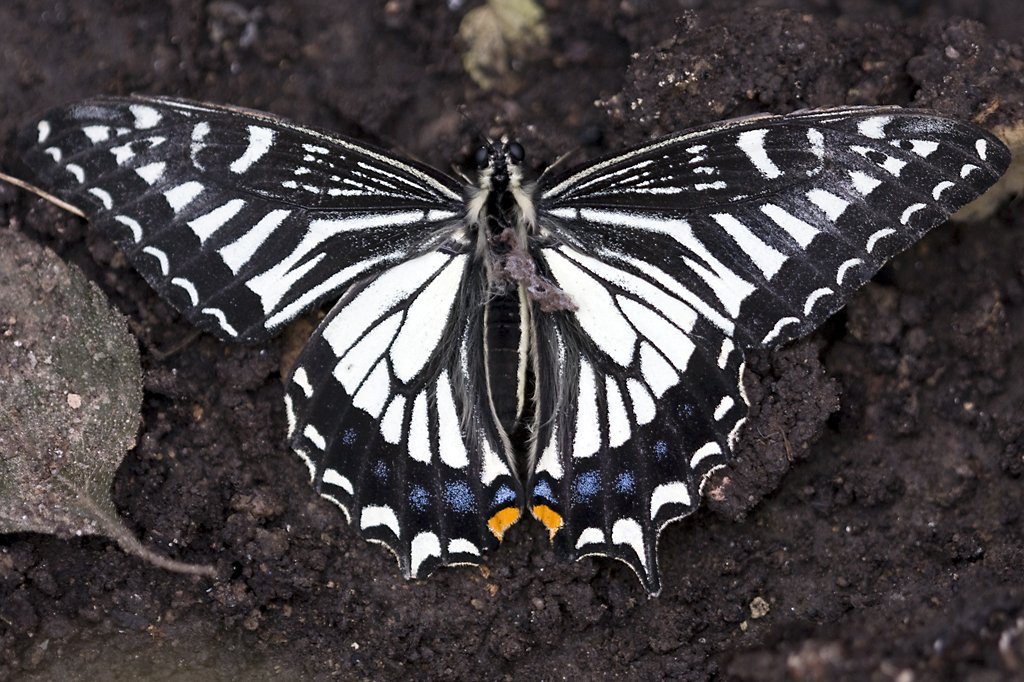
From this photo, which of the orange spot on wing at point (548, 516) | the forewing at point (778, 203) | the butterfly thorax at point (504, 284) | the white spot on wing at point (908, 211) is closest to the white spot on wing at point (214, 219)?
the butterfly thorax at point (504, 284)

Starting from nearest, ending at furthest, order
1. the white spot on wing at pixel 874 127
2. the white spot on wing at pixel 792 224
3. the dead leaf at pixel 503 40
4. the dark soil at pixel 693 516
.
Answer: the white spot on wing at pixel 874 127
the white spot on wing at pixel 792 224
the dark soil at pixel 693 516
the dead leaf at pixel 503 40

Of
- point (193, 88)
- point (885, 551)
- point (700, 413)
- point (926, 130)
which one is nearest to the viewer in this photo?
point (926, 130)

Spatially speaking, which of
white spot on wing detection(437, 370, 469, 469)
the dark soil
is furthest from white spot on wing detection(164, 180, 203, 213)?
white spot on wing detection(437, 370, 469, 469)

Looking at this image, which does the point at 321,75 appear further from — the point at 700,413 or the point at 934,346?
the point at 934,346

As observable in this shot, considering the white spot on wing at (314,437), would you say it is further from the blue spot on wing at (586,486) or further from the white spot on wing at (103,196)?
the white spot on wing at (103,196)

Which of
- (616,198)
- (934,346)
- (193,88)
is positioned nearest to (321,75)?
(193,88)

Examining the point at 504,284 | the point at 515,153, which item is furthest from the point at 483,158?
the point at 504,284

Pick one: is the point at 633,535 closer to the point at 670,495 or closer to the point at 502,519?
the point at 670,495

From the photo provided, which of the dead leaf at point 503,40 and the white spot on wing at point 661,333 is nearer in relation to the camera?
the white spot on wing at point 661,333

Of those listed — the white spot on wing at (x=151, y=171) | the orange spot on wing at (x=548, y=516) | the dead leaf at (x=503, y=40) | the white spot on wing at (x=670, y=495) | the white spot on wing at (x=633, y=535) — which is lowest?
the white spot on wing at (x=633, y=535)
